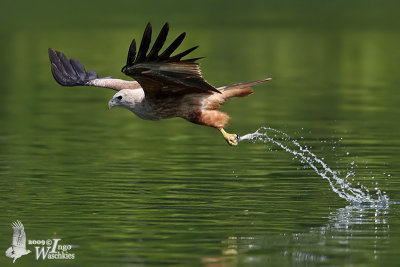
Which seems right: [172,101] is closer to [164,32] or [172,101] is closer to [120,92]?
[120,92]

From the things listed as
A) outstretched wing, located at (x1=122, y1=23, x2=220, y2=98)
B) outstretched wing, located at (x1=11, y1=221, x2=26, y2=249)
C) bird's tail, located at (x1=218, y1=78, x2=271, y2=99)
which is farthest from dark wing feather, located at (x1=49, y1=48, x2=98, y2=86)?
outstretched wing, located at (x1=11, y1=221, x2=26, y2=249)

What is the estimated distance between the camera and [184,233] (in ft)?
45.9

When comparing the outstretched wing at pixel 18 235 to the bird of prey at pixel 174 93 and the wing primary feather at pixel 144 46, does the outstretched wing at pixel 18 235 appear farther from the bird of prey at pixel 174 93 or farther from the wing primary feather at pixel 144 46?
the wing primary feather at pixel 144 46

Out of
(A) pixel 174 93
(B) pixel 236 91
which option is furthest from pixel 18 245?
(B) pixel 236 91

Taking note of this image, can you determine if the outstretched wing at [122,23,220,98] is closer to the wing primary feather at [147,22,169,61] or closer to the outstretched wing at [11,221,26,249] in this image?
the wing primary feather at [147,22,169,61]

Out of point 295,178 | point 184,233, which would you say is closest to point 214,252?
point 184,233

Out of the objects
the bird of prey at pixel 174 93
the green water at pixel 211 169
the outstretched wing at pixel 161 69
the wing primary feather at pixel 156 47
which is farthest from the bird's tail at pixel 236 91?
Result: the wing primary feather at pixel 156 47

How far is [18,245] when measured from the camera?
1334 centimetres

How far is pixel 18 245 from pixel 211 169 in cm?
595

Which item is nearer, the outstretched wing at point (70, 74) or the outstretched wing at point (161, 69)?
the outstretched wing at point (161, 69)

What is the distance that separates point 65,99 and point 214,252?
1891cm

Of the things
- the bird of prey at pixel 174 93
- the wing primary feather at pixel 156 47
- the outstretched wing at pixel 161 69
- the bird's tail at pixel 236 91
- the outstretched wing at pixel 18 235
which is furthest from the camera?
the bird's tail at pixel 236 91

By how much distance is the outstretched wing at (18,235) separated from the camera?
43.9 feet

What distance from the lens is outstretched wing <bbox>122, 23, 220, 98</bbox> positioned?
14.9 metres
